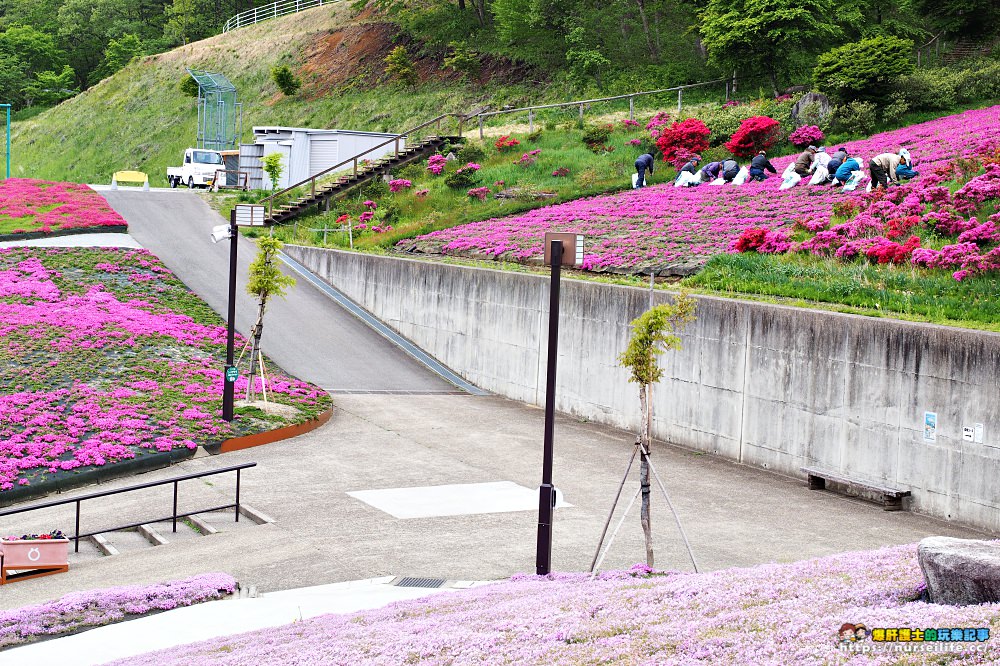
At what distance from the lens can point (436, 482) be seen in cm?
1922

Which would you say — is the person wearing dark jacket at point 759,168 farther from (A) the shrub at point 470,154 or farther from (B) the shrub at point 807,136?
(A) the shrub at point 470,154

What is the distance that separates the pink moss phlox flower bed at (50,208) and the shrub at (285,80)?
27673 mm

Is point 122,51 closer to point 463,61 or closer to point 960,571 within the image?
point 463,61

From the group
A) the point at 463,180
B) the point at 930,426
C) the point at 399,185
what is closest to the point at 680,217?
the point at 463,180

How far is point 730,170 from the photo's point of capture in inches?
1485

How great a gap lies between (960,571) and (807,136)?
3465cm

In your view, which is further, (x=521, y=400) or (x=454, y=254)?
(x=454, y=254)

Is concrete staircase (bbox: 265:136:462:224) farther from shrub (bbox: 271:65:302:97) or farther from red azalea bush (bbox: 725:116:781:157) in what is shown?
shrub (bbox: 271:65:302:97)

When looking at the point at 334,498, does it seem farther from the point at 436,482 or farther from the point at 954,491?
the point at 954,491

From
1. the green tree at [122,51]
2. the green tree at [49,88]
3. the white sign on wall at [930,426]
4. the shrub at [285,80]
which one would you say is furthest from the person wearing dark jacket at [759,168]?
the green tree at [49,88]

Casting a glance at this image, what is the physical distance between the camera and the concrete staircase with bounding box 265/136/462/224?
4528 cm

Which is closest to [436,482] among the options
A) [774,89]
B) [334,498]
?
[334,498]

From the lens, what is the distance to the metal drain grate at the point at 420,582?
1298 cm

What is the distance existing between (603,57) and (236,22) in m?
48.2
